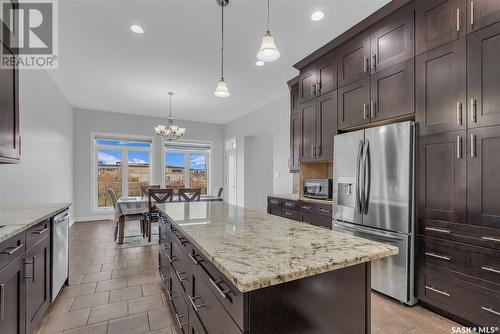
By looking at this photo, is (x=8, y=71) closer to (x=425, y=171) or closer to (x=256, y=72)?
(x=256, y=72)

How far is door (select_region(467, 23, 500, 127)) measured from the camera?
1756mm

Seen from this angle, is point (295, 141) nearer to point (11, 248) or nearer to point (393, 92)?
point (393, 92)

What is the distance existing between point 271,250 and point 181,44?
3.05m

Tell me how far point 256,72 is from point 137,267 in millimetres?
3389

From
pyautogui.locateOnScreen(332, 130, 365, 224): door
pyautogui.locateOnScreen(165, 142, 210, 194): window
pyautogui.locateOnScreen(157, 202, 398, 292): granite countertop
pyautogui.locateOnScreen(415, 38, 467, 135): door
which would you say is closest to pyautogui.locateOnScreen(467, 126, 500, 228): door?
pyautogui.locateOnScreen(415, 38, 467, 135): door

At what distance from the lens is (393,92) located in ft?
8.05

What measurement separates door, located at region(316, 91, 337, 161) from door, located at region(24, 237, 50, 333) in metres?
3.10

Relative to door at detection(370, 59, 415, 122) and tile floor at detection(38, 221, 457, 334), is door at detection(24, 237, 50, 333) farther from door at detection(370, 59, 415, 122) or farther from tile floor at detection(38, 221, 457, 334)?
door at detection(370, 59, 415, 122)

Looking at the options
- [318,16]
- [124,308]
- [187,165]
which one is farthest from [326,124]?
[187,165]

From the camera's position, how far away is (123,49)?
3307 millimetres

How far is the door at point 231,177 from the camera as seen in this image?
294 inches

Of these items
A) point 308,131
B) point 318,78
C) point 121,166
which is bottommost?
point 121,166

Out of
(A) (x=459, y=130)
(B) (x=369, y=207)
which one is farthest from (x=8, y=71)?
(A) (x=459, y=130)

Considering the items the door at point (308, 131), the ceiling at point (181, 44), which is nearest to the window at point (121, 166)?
the ceiling at point (181, 44)
